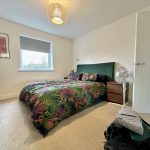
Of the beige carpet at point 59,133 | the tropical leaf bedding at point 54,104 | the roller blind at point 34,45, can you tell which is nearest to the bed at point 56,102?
the tropical leaf bedding at point 54,104

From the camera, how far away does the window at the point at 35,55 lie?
3768 mm

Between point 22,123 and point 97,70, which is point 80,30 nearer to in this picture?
point 97,70

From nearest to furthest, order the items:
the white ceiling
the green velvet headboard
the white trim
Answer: the white ceiling < the white trim < the green velvet headboard

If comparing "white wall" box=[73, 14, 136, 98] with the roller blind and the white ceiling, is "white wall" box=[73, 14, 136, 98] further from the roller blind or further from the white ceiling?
the roller blind

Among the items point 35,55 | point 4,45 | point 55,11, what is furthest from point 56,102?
point 35,55

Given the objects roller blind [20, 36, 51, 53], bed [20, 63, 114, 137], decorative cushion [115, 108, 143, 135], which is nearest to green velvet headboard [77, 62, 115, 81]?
bed [20, 63, 114, 137]

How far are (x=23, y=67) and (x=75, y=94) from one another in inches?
101

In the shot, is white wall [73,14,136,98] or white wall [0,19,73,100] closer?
white wall [73,14,136,98]

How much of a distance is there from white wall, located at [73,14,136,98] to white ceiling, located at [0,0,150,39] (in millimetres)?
266

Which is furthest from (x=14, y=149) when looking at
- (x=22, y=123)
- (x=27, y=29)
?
(x=27, y=29)

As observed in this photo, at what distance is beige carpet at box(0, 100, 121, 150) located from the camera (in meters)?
1.33

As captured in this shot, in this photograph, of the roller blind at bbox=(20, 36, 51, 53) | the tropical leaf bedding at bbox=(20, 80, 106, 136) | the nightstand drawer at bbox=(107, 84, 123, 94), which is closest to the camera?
the tropical leaf bedding at bbox=(20, 80, 106, 136)

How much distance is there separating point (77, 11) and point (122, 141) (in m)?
3.04

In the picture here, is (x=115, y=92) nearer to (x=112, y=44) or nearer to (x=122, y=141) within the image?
(x=112, y=44)
